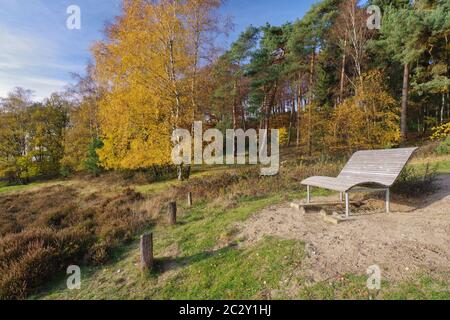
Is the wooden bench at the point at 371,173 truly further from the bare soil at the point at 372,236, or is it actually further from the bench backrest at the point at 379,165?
the bare soil at the point at 372,236

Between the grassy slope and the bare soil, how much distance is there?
19cm

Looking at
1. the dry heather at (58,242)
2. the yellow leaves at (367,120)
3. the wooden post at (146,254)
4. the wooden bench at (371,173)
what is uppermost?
the yellow leaves at (367,120)

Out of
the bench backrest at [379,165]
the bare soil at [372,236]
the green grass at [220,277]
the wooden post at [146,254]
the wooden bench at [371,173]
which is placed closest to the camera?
the green grass at [220,277]

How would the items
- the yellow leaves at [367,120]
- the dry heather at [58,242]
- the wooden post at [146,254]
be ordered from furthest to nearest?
1. the yellow leaves at [367,120]
2. the dry heather at [58,242]
3. the wooden post at [146,254]

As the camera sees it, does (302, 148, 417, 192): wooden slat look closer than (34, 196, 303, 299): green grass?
No

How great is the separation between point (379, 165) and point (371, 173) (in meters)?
0.25

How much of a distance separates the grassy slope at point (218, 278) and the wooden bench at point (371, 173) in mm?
1863

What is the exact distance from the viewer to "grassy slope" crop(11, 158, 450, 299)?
8.82 ft

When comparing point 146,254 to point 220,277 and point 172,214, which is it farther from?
point 172,214

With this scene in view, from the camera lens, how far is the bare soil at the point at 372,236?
303 centimetres

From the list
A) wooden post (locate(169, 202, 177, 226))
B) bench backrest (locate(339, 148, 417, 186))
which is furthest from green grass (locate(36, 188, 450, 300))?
bench backrest (locate(339, 148, 417, 186))

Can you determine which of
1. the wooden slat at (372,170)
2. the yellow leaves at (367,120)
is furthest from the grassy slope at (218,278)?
the yellow leaves at (367,120)

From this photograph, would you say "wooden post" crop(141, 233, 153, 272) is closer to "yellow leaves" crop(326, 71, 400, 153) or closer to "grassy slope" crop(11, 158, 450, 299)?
"grassy slope" crop(11, 158, 450, 299)

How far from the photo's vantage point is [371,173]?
18.3 feet
